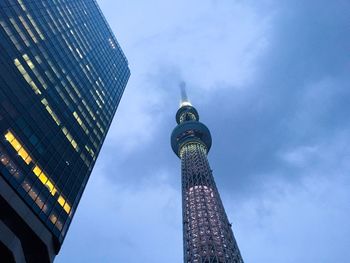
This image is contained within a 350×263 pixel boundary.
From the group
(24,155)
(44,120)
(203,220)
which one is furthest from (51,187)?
(203,220)

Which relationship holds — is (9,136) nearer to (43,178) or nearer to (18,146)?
(18,146)

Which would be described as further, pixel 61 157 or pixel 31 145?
pixel 61 157

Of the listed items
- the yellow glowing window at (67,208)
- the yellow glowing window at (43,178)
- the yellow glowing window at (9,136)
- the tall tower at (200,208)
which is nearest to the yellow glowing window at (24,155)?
the yellow glowing window at (9,136)

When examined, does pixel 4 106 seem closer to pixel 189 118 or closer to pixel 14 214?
pixel 14 214

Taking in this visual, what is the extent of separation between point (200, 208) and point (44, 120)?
59.0 m

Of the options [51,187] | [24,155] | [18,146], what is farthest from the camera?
[51,187]

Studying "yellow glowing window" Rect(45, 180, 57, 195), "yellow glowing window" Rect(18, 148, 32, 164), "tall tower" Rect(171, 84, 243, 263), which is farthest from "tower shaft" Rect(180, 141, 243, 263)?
"yellow glowing window" Rect(18, 148, 32, 164)

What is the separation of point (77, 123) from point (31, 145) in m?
16.2

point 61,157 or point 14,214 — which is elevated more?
point 61,157

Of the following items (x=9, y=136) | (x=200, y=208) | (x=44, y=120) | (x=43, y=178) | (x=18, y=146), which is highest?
(x=200, y=208)

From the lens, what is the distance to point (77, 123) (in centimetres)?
5784

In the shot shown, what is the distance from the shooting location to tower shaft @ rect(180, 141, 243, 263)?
8056cm

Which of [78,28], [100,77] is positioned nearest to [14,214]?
[100,77]

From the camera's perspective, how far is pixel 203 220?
9144 centimetres
